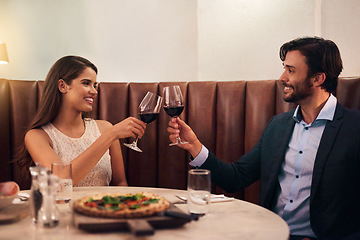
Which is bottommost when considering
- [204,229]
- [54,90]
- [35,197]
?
[204,229]

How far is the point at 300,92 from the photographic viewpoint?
2.02 metres

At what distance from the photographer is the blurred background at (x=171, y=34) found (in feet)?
8.63

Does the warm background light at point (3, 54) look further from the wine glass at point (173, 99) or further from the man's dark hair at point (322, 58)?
the man's dark hair at point (322, 58)

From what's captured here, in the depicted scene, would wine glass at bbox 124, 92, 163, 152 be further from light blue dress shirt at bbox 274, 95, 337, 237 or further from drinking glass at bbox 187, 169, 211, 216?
light blue dress shirt at bbox 274, 95, 337, 237

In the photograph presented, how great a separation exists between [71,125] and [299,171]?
4.46 feet

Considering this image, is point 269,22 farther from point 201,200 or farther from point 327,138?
point 201,200

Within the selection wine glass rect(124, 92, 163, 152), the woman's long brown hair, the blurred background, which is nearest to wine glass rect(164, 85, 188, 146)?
wine glass rect(124, 92, 163, 152)

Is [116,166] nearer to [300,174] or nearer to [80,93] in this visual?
[80,93]

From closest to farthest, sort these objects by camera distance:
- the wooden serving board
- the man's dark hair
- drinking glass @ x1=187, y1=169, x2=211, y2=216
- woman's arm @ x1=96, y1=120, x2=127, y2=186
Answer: the wooden serving board < drinking glass @ x1=187, y1=169, x2=211, y2=216 < the man's dark hair < woman's arm @ x1=96, y1=120, x2=127, y2=186

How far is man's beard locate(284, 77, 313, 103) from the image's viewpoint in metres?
2.01

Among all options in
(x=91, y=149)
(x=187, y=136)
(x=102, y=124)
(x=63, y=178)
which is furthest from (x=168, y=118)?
(x=63, y=178)

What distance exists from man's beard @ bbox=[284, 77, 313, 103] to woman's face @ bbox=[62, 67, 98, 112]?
3.82 ft

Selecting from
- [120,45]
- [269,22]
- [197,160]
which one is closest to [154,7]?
[120,45]

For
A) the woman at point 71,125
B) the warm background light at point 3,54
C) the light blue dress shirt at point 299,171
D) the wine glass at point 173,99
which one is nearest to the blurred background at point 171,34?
the warm background light at point 3,54
